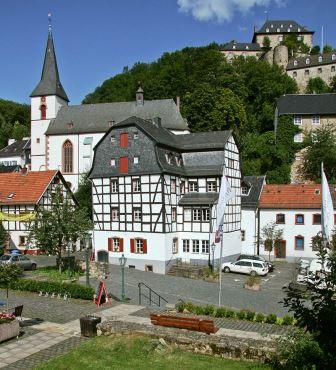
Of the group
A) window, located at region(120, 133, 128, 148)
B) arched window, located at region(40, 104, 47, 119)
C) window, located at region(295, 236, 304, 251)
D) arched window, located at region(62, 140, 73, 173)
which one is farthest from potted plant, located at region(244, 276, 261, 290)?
arched window, located at region(40, 104, 47, 119)

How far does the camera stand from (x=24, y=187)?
1812 inches

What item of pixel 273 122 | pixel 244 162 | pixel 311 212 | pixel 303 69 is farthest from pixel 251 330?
pixel 303 69

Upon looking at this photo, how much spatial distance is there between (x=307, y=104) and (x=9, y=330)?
187ft

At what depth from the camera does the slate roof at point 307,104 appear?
64562mm

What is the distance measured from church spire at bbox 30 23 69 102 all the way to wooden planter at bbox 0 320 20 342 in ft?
172

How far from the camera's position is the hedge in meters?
24.5

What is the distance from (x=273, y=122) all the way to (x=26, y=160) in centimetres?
3728

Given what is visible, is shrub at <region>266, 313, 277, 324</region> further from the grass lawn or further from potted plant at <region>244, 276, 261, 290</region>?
potted plant at <region>244, 276, 261, 290</region>

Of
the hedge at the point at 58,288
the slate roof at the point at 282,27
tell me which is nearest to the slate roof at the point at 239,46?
the slate roof at the point at 282,27

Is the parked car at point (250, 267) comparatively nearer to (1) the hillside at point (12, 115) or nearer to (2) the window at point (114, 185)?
(2) the window at point (114, 185)

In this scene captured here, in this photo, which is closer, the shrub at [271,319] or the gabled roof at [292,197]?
the shrub at [271,319]

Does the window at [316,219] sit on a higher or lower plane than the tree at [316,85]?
lower

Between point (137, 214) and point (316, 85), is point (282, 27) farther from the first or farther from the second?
point (137, 214)

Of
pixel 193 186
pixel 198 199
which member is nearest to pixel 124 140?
pixel 193 186
